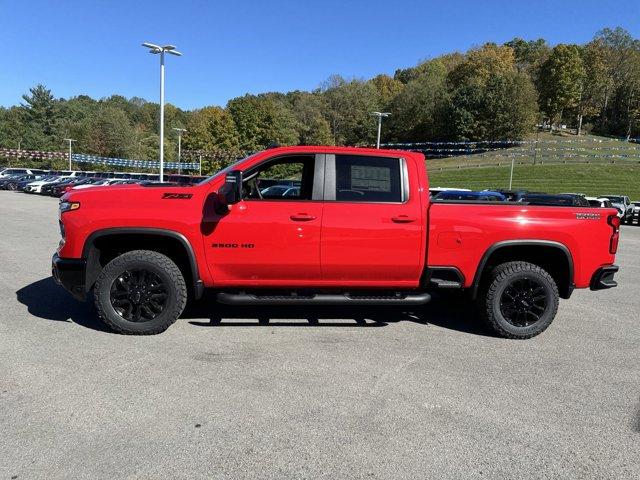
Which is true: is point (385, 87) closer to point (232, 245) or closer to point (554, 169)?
point (554, 169)

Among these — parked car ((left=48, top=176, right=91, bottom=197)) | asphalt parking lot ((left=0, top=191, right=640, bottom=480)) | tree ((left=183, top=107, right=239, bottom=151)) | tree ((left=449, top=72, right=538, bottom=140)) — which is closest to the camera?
asphalt parking lot ((left=0, top=191, right=640, bottom=480))

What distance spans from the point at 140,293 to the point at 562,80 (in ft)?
319

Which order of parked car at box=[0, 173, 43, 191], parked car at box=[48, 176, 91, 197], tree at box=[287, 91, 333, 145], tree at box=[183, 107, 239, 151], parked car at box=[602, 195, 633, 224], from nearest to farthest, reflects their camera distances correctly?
1. parked car at box=[602, 195, 633, 224]
2. parked car at box=[48, 176, 91, 197]
3. parked car at box=[0, 173, 43, 191]
4. tree at box=[183, 107, 239, 151]
5. tree at box=[287, 91, 333, 145]

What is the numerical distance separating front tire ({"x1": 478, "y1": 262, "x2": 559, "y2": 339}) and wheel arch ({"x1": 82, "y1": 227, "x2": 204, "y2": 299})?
10.0ft

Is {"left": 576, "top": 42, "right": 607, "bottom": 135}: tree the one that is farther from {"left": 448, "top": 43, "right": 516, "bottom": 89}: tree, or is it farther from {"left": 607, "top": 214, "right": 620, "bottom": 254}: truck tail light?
{"left": 607, "top": 214, "right": 620, "bottom": 254}: truck tail light

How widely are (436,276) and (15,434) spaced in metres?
3.79

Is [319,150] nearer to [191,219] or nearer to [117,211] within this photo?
[191,219]

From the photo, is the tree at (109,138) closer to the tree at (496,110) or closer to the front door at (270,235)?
the tree at (496,110)

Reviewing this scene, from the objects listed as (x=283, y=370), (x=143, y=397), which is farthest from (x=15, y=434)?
(x=283, y=370)

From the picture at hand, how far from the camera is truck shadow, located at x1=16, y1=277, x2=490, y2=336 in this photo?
17.3 feet

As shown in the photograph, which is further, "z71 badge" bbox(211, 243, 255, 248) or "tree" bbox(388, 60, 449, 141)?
"tree" bbox(388, 60, 449, 141)

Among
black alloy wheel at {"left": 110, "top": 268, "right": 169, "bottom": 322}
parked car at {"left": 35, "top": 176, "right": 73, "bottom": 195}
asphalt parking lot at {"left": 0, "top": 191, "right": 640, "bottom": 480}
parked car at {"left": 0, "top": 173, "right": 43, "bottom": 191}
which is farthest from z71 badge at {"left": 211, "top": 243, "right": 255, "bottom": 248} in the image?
parked car at {"left": 0, "top": 173, "right": 43, "bottom": 191}

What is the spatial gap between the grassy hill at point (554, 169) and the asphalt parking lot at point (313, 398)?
42042 mm

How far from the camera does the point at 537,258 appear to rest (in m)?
5.27
